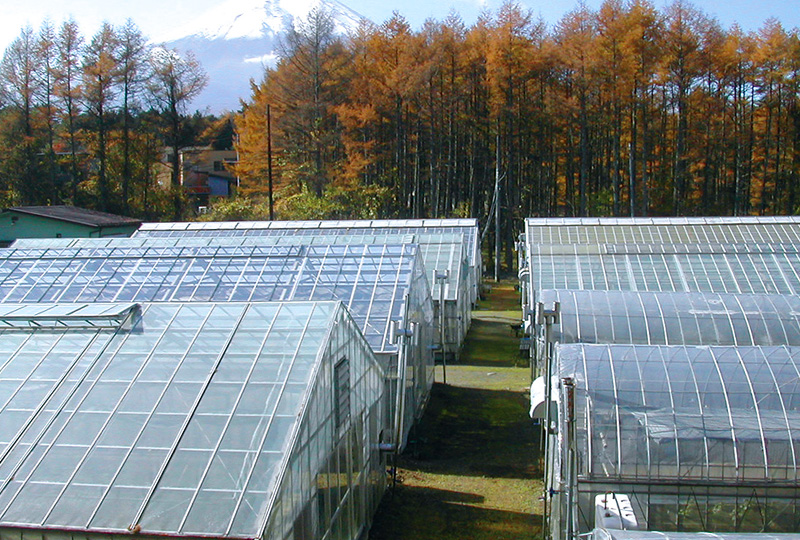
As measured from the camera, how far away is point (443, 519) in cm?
1086

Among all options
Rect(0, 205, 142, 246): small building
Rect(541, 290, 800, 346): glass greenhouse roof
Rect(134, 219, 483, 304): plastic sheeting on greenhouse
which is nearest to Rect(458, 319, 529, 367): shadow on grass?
Rect(134, 219, 483, 304): plastic sheeting on greenhouse

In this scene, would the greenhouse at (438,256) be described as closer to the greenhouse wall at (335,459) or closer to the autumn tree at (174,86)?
the greenhouse wall at (335,459)

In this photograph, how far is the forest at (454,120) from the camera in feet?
113

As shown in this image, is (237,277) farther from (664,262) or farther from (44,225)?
(44,225)

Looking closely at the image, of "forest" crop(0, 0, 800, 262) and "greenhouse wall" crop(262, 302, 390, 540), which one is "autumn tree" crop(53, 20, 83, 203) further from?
"greenhouse wall" crop(262, 302, 390, 540)

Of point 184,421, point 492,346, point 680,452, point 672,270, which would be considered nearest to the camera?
point 184,421

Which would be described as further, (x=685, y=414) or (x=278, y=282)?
(x=278, y=282)

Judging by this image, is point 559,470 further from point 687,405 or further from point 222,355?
point 222,355

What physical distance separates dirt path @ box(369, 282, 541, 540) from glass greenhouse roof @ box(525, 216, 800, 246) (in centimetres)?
519

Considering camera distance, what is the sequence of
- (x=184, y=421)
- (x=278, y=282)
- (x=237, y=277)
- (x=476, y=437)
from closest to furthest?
(x=184, y=421)
(x=476, y=437)
(x=278, y=282)
(x=237, y=277)

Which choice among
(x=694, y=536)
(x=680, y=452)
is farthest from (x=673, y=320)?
(x=694, y=536)

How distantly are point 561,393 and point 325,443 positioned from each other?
105 inches

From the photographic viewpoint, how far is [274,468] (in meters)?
6.98

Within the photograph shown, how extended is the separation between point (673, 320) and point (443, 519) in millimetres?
5370
